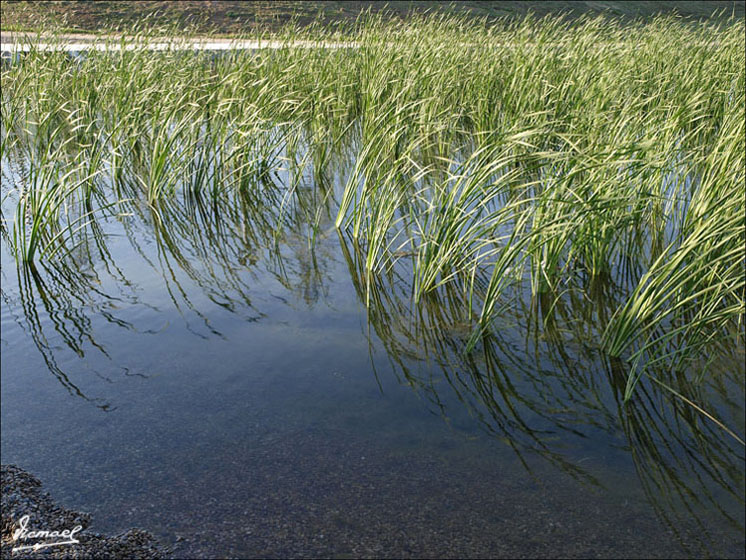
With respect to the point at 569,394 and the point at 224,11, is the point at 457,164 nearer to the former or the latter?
the point at 569,394

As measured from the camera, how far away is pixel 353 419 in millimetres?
2416

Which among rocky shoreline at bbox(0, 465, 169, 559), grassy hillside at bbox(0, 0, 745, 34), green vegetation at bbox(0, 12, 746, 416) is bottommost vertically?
rocky shoreline at bbox(0, 465, 169, 559)

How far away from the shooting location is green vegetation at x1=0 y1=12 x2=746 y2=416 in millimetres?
2930

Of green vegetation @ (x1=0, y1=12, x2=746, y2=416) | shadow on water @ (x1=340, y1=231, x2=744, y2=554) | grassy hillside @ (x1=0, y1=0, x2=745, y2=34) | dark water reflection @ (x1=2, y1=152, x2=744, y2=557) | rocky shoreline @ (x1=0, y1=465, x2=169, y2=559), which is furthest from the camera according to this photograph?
grassy hillside @ (x1=0, y1=0, x2=745, y2=34)

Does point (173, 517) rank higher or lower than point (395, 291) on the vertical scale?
lower

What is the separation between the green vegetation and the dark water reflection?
0.16 m

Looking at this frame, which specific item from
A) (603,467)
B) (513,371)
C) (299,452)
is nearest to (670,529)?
(603,467)

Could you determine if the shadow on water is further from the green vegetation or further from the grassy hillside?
the grassy hillside

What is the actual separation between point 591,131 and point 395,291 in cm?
160

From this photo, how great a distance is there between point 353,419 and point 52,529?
3.23 feet

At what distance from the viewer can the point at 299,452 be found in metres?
2.24

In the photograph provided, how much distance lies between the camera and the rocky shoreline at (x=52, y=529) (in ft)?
5.91

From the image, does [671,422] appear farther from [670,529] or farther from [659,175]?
[659,175]

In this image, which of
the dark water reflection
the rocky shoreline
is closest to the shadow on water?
the dark water reflection
